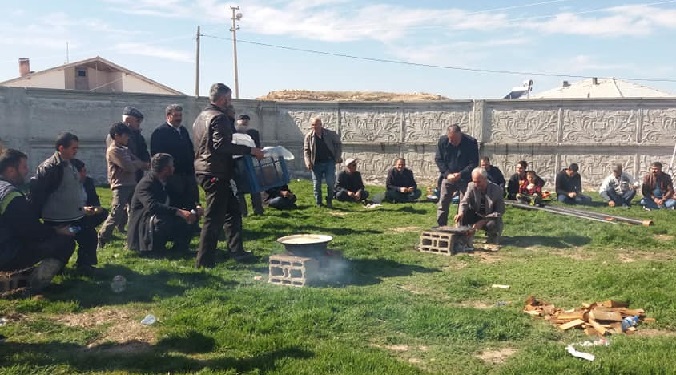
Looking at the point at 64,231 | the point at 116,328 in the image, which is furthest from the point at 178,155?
the point at 116,328

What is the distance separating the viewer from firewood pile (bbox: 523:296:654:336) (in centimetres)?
518

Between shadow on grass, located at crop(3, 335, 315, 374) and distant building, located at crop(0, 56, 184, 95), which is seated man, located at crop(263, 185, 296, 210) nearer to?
shadow on grass, located at crop(3, 335, 315, 374)

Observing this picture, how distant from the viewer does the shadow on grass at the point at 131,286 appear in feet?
19.8

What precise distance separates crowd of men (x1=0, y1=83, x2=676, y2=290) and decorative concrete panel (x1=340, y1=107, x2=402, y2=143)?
736cm

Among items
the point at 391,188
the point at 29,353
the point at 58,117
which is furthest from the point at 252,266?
the point at 58,117

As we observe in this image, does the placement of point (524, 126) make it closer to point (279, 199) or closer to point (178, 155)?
point (279, 199)

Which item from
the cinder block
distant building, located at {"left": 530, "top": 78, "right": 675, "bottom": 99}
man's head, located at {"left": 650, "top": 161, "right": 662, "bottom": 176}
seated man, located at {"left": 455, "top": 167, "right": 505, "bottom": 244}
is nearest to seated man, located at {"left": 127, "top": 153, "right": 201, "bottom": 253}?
the cinder block

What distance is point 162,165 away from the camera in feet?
25.0

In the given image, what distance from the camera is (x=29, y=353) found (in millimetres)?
4617

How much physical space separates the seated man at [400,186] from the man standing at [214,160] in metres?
7.29

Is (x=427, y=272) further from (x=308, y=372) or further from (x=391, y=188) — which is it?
(x=391, y=188)

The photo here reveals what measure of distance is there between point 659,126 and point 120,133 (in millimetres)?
13637

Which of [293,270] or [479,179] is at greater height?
[479,179]

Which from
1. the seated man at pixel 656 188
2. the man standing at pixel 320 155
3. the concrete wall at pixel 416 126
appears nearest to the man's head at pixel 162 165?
the man standing at pixel 320 155
